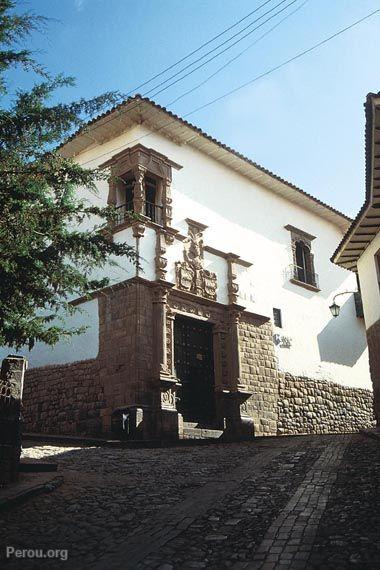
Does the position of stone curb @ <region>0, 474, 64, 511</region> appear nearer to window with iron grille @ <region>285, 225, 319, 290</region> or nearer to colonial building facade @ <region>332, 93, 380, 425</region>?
A: colonial building facade @ <region>332, 93, 380, 425</region>

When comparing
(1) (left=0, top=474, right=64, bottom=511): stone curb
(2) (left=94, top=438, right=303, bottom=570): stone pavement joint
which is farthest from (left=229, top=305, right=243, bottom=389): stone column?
(1) (left=0, top=474, right=64, bottom=511): stone curb

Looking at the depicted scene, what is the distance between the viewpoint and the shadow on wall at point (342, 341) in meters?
17.7

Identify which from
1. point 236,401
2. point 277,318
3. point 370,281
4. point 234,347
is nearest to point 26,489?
point 236,401

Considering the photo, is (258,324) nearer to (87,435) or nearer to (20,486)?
(87,435)

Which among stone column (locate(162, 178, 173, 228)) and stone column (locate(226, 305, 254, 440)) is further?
stone column (locate(162, 178, 173, 228))

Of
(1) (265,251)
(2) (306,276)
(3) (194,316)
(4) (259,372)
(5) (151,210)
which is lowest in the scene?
(4) (259,372)

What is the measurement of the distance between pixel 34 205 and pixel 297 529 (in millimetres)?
5972

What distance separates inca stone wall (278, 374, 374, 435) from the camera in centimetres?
1547

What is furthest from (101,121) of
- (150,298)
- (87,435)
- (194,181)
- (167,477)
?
(167,477)

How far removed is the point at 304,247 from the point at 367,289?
5.55 m

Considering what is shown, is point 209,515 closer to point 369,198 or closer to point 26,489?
point 26,489

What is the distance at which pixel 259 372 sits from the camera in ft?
48.9

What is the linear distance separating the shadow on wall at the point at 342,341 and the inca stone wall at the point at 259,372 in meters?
2.87

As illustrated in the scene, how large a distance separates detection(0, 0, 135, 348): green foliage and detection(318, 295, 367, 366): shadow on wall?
1105 cm
